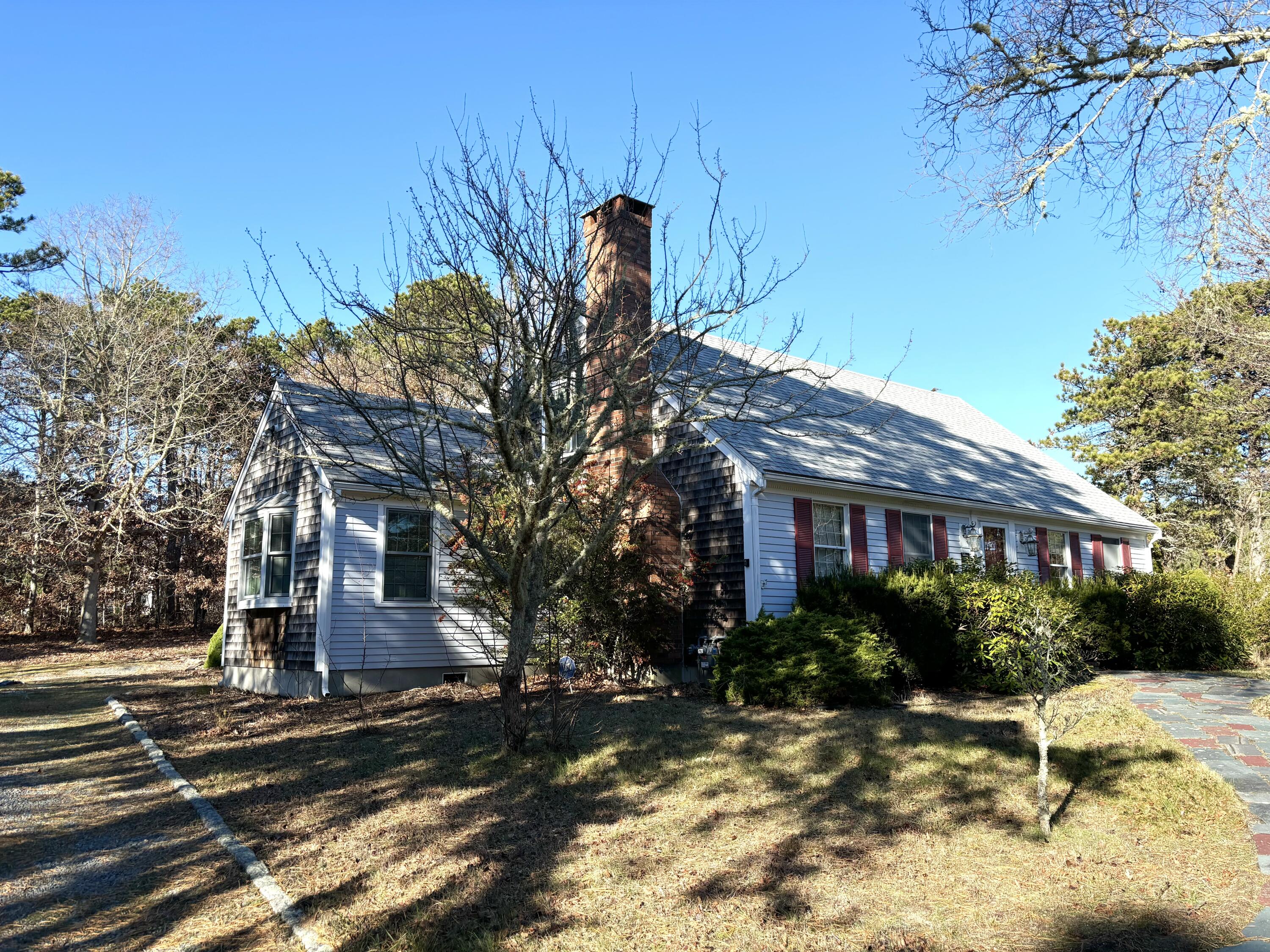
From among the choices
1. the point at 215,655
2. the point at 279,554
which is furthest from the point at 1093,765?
the point at 215,655

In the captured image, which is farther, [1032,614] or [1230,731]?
[1032,614]

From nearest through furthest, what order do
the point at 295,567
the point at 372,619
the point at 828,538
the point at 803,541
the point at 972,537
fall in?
the point at 372,619 < the point at 803,541 < the point at 295,567 < the point at 828,538 < the point at 972,537

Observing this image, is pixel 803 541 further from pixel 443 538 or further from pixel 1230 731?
pixel 1230 731

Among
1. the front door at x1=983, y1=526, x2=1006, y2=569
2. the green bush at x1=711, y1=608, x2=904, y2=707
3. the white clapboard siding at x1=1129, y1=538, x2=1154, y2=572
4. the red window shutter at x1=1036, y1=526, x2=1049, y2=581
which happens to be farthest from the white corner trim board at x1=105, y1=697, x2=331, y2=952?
the white clapboard siding at x1=1129, y1=538, x2=1154, y2=572

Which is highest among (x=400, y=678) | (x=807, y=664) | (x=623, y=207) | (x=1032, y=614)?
(x=623, y=207)

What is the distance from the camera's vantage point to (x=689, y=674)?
41.6 ft

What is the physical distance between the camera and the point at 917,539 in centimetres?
1462

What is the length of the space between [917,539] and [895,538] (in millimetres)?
654

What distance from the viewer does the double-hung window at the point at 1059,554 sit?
687 inches

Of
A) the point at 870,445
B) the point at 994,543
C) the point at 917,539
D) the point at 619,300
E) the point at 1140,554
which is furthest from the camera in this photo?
the point at 1140,554

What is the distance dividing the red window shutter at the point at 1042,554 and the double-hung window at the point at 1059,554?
11.5 inches

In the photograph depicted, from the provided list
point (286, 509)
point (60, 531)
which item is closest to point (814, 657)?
point (286, 509)

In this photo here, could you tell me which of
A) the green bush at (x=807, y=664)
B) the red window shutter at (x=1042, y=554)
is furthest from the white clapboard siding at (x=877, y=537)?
the red window shutter at (x=1042, y=554)

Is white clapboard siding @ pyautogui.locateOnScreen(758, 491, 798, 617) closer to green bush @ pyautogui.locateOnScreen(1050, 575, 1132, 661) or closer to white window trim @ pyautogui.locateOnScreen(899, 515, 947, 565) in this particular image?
white window trim @ pyautogui.locateOnScreen(899, 515, 947, 565)
